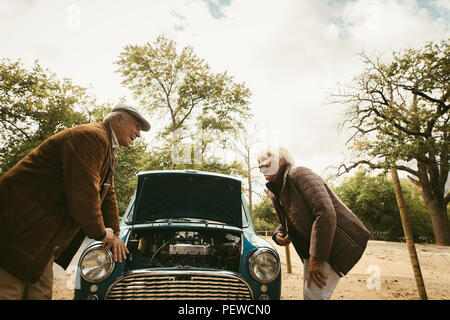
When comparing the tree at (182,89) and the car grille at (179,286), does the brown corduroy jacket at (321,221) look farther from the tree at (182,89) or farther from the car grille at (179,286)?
the tree at (182,89)

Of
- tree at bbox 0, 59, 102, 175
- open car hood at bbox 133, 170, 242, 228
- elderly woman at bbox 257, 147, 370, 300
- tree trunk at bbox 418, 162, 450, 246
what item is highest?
tree at bbox 0, 59, 102, 175

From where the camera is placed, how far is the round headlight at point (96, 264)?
224 cm

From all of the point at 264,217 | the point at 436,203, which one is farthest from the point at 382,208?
the point at 264,217

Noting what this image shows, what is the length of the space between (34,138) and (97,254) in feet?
61.5

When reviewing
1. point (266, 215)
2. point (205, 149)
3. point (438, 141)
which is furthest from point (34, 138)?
point (266, 215)

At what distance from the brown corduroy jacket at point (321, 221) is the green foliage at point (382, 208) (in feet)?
110

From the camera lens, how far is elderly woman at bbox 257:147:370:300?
204 centimetres

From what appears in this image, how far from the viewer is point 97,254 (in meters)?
2.32

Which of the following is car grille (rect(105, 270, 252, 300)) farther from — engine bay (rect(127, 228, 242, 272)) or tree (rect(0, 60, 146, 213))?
tree (rect(0, 60, 146, 213))

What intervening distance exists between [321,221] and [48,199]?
209 centimetres

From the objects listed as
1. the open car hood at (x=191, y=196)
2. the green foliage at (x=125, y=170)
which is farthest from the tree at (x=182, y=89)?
the open car hood at (x=191, y=196)

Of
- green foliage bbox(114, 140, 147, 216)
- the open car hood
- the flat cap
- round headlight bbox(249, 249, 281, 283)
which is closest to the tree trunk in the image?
the open car hood

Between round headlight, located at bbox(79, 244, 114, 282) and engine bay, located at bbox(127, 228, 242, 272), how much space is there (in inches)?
16.0
